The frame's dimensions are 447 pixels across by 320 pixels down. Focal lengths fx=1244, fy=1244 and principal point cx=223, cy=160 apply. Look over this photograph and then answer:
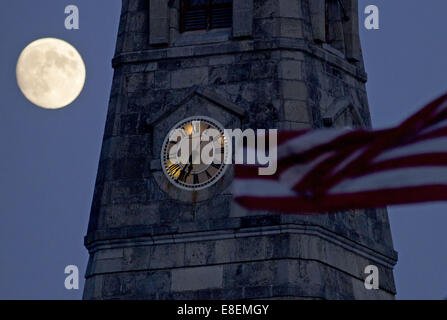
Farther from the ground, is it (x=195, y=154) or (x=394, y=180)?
(x=195, y=154)

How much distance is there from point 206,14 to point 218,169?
619 centimetres

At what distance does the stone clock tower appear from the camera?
38.8 m

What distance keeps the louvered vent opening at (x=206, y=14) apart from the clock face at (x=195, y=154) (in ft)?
12.8

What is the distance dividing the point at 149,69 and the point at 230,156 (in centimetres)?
501

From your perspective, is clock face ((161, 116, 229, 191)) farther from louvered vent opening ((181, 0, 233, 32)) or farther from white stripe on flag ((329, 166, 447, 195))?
white stripe on flag ((329, 166, 447, 195))

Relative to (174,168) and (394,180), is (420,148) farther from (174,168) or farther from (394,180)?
(174,168)

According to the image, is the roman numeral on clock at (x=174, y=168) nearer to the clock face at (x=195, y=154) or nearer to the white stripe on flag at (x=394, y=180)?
the clock face at (x=195, y=154)

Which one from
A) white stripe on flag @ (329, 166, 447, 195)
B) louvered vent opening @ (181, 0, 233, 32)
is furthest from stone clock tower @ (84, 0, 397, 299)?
white stripe on flag @ (329, 166, 447, 195)

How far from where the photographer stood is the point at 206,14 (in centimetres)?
4338

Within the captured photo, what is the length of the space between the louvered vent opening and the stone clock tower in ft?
0.16

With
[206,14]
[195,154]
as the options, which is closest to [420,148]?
[195,154]

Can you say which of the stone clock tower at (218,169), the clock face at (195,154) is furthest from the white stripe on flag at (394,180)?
the clock face at (195,154)

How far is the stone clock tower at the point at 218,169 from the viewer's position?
127ft
